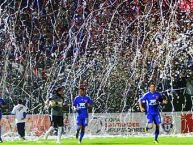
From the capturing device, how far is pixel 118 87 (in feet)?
106

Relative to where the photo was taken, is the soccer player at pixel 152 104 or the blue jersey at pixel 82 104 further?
the blue jersey at pixel 82 104

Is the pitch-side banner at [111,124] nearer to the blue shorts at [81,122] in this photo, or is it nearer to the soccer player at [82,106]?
the soccer player at [82,106]

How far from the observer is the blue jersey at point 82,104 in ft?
73.7

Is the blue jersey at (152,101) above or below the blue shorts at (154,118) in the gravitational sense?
above

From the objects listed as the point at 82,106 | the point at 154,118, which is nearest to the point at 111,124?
the point at 82,106

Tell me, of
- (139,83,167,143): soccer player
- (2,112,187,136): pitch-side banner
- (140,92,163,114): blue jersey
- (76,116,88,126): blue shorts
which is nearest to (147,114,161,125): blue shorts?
(139,83,167,143): soccer player

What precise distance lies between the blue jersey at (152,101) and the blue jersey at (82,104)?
184 centimetres

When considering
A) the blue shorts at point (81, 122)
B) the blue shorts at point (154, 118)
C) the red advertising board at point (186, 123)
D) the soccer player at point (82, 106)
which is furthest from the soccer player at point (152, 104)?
the red advertising board at point (186, 123)

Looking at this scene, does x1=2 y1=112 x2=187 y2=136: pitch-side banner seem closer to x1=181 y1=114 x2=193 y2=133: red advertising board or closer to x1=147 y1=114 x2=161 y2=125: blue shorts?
x1=181 y1=114 x2=193 y2=133: red advertising board

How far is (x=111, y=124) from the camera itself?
2928cm

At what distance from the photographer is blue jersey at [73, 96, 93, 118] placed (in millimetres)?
22453

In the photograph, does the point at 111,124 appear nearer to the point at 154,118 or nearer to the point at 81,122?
the point at 81,122

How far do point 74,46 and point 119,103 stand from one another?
519 centimetres

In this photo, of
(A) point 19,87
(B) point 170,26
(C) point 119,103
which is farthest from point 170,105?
(A) point 19,87
